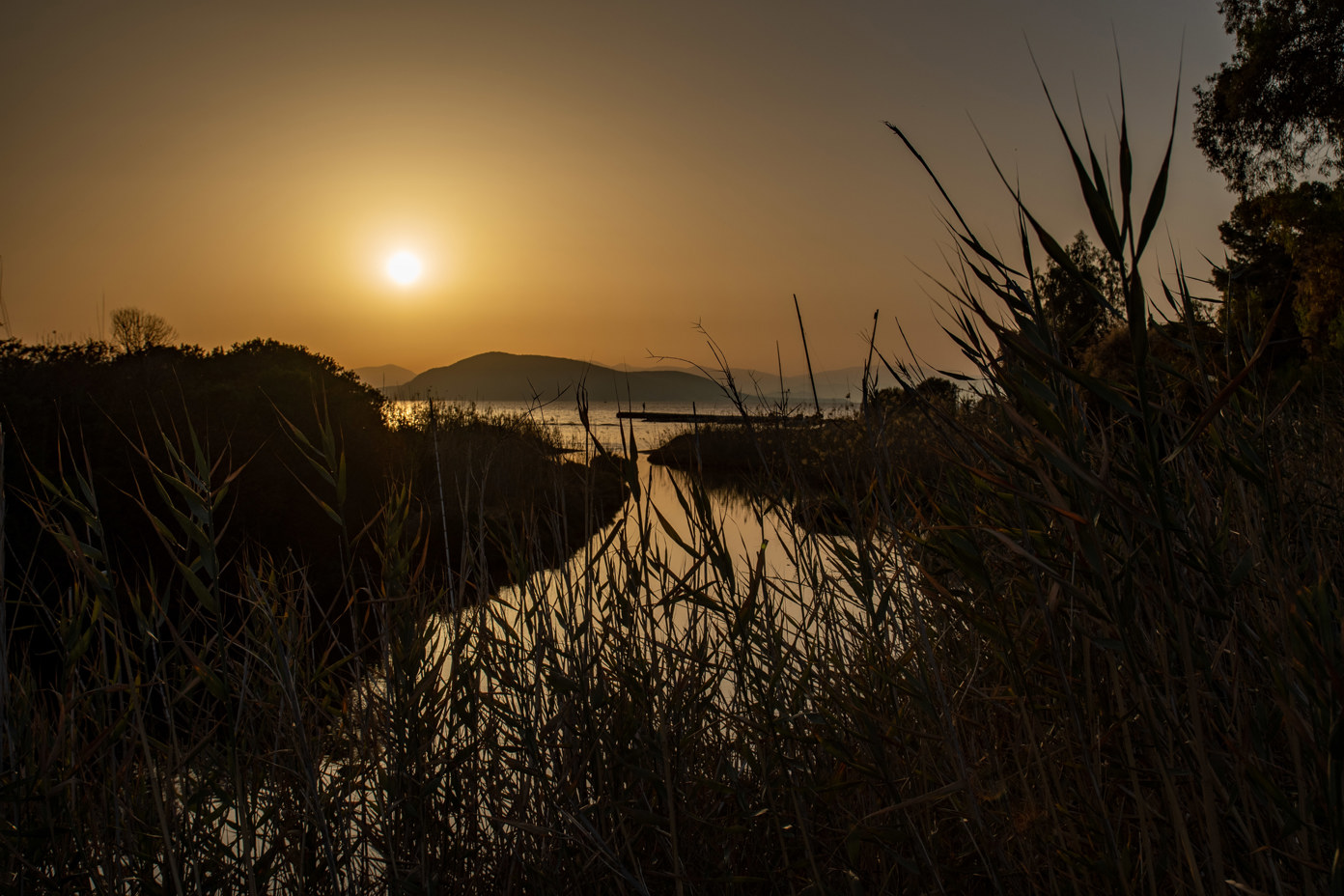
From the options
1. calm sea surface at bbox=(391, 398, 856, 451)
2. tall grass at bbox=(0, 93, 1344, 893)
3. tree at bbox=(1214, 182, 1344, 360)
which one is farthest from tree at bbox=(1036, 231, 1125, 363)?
tree at bbox=(1214, 182, 1344, 360)

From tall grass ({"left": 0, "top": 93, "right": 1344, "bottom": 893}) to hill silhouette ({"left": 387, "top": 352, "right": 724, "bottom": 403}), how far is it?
30cm

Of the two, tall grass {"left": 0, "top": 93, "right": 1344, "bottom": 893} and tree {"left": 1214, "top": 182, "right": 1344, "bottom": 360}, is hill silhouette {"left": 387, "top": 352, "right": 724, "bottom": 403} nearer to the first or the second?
tall grass {"left": 0, "top": 93, "right": 1344, "bottom": 893}

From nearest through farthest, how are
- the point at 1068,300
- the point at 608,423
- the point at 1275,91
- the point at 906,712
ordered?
1. the point at 1068,300
2. the point at 906,712
3. the point at 608,423
4. the point at 1275,91

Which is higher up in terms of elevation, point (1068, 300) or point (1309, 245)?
point (1309, 245)

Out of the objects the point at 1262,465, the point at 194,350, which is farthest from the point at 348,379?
the point at 1262,465

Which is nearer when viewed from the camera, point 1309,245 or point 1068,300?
point 1068,300

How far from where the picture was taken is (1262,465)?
1509 mm

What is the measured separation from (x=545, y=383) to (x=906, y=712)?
7577 centimetres

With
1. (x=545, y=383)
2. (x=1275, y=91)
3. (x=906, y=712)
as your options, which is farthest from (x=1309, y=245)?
(x=545, y=383)

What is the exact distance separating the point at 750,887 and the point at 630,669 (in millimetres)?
666

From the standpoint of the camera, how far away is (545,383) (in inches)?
3009

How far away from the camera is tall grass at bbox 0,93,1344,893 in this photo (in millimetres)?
1049

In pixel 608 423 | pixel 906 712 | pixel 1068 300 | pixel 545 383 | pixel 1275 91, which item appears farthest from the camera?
pixel 545 383

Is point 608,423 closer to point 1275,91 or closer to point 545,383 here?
point 1275,91
